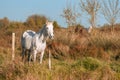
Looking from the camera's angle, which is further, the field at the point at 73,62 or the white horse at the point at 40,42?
the white horse at the point at 40,42

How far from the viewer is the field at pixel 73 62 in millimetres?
11000

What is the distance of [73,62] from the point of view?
663 inches

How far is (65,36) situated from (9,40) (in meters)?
8.86

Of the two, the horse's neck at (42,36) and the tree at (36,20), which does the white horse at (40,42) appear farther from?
the tree at (36,20)

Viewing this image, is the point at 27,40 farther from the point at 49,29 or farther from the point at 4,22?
the point at 4,22

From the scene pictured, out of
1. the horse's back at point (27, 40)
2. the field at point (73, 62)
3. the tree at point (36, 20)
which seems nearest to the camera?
the field at point (73, 62)

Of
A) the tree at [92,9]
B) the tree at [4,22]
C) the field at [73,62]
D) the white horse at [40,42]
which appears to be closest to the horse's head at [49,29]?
the white horse at [40,42]

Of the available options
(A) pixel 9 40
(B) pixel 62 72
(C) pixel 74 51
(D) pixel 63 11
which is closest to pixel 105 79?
(B) pixel 62 72

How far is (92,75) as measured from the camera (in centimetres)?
1098

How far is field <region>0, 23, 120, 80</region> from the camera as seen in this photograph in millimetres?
11000

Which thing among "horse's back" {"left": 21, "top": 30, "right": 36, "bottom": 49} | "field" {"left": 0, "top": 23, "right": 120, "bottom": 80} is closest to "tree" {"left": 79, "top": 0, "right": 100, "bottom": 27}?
"field" {"left": 0, "top": 23, "right": 120, "bottom": 80}

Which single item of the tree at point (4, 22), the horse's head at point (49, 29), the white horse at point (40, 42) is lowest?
the tree at point (4, 22)

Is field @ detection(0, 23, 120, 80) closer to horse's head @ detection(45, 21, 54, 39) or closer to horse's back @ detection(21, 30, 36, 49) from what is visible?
horse's back @ detection(21, 30, 36, 49)

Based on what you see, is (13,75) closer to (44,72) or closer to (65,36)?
(44,72)
